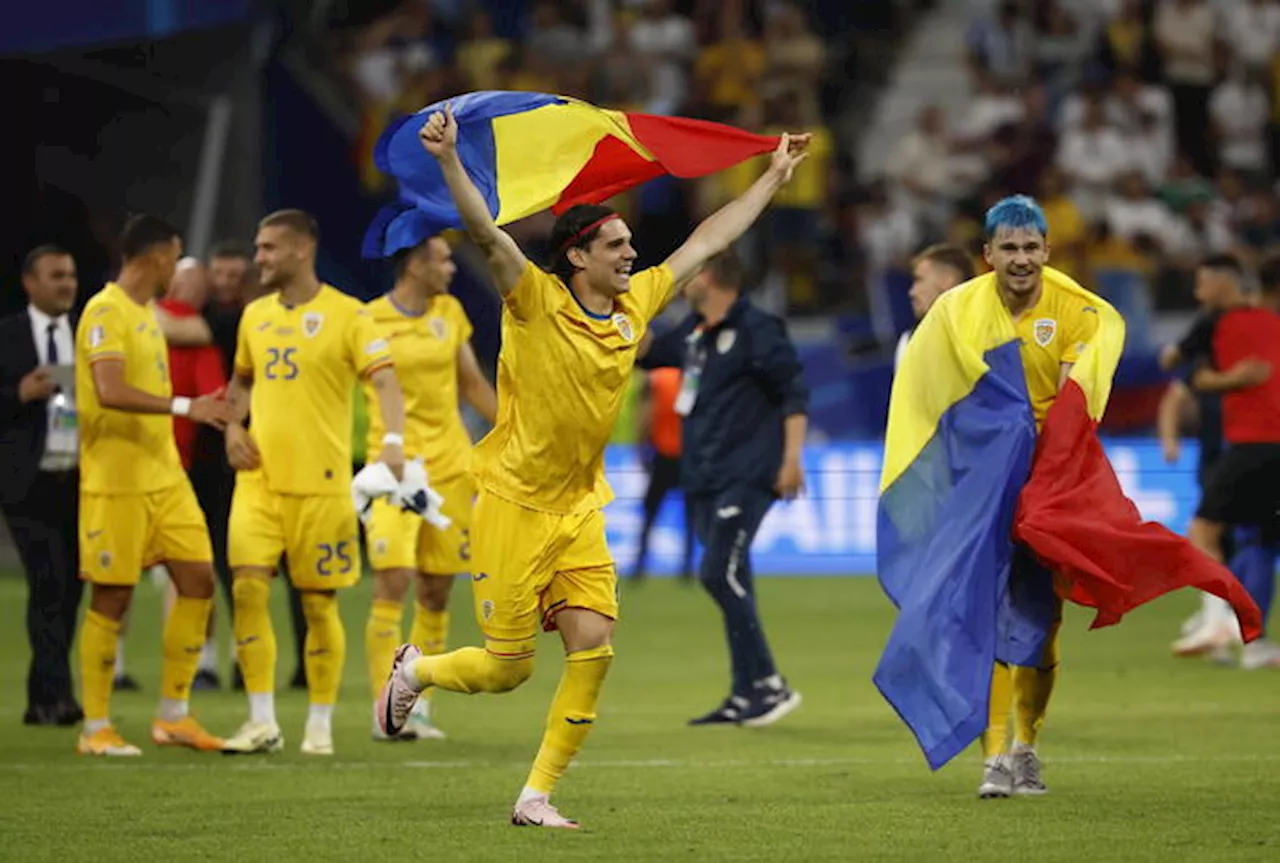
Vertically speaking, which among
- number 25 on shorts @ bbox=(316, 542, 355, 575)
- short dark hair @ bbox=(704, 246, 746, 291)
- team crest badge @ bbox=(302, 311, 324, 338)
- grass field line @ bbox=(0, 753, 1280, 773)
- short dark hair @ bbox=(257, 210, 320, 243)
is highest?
short dark hair @ bbox=(257, 210, 320, 243)

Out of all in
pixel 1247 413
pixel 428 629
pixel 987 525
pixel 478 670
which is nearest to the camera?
pixel 478 670

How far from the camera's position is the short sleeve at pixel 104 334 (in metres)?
11.5

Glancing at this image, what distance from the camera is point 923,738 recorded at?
9.06 metres

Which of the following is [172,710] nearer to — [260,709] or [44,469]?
[260,709]

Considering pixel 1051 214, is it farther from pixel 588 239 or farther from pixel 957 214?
pixel 588 239

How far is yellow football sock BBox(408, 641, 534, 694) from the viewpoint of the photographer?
902 centimetres

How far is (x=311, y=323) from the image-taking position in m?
11.3

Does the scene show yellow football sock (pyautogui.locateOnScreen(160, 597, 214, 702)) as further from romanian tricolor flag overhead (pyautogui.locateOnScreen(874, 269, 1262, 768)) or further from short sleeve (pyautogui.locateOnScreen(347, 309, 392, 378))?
romanian tricolor flag overhead (pyautogui.locateOnScreen(874, 269, 1262, 768))

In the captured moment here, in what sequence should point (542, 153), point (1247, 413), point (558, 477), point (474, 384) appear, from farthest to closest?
point (1247, 413) < point (474, 384) < point (542, 153) < point (558, 477)

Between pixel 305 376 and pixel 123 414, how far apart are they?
1.01 metres

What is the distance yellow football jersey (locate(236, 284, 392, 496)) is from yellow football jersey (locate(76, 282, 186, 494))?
1.89 ft

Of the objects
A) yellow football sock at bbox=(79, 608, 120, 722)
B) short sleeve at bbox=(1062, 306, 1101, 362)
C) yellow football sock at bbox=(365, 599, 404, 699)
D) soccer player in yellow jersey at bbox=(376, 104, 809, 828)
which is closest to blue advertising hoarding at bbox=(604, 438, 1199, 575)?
yellow football sock at bbox=(365, 599, 404, 699)

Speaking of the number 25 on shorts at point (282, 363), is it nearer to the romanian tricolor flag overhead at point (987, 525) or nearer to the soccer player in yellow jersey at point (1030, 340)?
the romanian tricolor flag overhead at point (987, 525)

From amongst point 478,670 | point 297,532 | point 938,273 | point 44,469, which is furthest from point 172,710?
point 938,273
